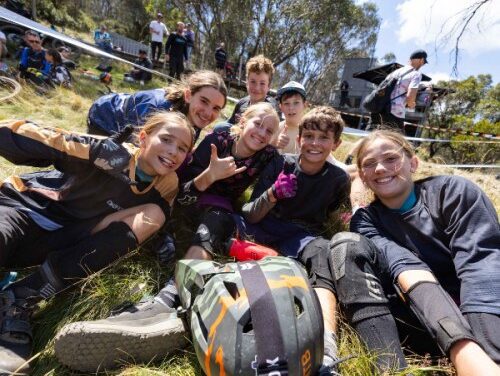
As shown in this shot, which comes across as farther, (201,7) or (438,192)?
(201,7)

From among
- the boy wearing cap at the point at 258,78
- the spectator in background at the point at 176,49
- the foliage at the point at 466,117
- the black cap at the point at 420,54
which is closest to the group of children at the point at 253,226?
the boy wearing cap at the point at 258,78

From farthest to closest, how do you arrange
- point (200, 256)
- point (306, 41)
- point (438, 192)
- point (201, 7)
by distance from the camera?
point (306, 41) → point (201, 7) → point (200, 256) → point (438, 192)

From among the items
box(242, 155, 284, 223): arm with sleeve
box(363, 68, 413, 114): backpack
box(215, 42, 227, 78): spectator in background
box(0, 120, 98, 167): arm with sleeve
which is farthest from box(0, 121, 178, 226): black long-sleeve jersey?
box(215, 42, 227, 78): spectator in background

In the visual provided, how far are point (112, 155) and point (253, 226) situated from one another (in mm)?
1183

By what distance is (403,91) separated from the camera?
5.26 metres

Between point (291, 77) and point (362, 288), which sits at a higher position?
point (291, 77)

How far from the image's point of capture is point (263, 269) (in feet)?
4.67

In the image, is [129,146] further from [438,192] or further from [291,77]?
[291,77]

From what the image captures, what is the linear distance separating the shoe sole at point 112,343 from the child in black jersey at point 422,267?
926 mm

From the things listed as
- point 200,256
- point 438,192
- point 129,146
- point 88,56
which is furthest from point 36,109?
point 88,56

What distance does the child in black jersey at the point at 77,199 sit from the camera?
1.88 m

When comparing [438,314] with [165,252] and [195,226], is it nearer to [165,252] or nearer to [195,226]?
[165,252]

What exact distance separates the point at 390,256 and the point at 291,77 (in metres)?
27.7

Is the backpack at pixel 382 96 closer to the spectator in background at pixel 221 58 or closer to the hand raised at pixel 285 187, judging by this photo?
the hand raised at pixel 285 187
